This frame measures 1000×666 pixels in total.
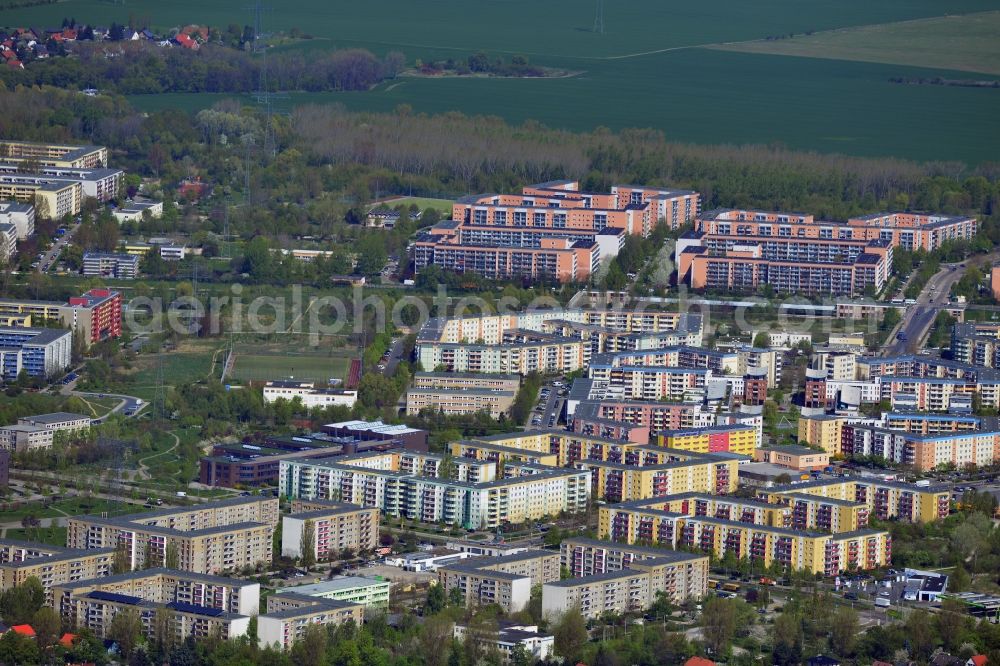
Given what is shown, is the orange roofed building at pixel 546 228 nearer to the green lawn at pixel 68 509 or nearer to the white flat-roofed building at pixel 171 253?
the white flat-roofed building at pixel 171 253

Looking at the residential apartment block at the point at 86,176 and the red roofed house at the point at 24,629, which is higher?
the residential apartment block at the point at 86,176

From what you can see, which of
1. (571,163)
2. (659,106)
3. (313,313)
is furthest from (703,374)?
(659,106)

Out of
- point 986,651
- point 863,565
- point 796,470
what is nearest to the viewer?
point 986,651

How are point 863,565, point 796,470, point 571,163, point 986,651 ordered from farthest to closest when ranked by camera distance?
point 571,163
point 796,470
point 863,565
point 986,651

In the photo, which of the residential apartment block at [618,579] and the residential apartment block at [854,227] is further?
the residential apartment block at [854,227]

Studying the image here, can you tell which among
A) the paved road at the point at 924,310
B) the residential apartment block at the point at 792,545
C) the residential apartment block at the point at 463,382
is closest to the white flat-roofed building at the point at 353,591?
the residential apartment block at the point at 792,545

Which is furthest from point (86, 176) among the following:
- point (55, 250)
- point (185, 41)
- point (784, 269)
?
point (185, 41)

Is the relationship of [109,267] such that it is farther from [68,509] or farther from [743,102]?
[743,102]

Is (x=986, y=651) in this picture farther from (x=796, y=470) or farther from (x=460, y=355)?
(x=460, y=355)
